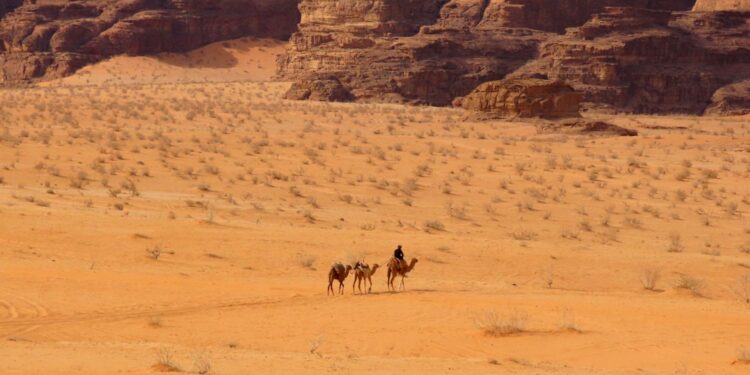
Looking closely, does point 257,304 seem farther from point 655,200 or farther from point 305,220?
point 655,200

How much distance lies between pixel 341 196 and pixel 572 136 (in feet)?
56.7

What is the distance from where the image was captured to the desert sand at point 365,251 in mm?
10922

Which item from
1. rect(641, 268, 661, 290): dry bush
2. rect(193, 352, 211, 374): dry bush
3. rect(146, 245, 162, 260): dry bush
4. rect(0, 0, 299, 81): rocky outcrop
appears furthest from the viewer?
rect(0, 0, 299, 81): rocky outcrop

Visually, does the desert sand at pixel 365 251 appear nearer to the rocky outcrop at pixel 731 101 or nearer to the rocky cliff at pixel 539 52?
the rocky outcrop at pixel 731 101

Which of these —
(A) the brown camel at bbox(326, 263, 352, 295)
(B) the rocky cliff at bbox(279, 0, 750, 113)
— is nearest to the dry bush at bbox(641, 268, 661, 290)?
(A) the brown camel at bbox(326, 263, 352, 295)

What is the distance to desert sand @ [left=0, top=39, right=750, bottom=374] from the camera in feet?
35.8

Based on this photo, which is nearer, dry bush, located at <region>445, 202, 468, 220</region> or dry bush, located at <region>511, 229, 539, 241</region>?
dry bush, located at <region>511, 229, 539, 241</region>

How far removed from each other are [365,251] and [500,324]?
5.60 metres

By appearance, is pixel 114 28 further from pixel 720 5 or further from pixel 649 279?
pixel 649 279

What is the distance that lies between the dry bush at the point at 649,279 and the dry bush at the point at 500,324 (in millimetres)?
3853

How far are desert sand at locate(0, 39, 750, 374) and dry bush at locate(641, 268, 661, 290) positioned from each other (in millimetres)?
36

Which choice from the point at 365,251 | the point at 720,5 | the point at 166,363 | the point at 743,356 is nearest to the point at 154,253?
the point at 365,251

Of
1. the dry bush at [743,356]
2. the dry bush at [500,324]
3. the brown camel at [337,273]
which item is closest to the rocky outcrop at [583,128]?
the brown camel at [337,273]

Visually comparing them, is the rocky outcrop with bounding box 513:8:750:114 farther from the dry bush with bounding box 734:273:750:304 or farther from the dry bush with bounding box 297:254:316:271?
the dry bush with bounding box 297:254:316:271
